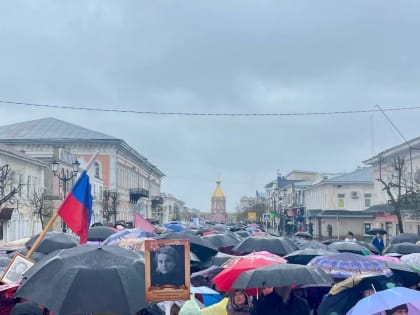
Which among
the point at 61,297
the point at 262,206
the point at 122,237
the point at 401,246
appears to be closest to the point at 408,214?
the point at 401,246

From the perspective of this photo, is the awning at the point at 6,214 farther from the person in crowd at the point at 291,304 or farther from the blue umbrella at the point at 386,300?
the blue umbrella at the point at 386,300

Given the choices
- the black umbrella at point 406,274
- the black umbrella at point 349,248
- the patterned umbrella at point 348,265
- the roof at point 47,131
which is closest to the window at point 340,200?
the roof at point 47,131

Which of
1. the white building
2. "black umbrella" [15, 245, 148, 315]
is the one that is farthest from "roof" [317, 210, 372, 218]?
"black umbrella" [15, 245, 148, 315]

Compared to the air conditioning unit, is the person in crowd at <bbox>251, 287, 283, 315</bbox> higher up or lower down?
lower down

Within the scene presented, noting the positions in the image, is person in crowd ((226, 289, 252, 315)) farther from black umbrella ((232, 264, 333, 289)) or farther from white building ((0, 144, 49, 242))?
white building ((0, 144, 49, 242))

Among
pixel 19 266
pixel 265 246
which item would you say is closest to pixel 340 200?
pixel 265 246

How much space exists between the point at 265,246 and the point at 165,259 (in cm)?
733

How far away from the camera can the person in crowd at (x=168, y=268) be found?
616cm

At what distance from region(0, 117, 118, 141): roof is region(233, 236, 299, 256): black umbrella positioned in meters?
55.1

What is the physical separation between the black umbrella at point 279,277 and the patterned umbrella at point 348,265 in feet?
4.47

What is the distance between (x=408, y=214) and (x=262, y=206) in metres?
76.6

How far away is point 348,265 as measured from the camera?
9.07 meters

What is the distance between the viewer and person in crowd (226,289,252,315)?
7.21 metres

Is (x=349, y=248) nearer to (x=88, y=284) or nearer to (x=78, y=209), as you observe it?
(x=78, y=209)
